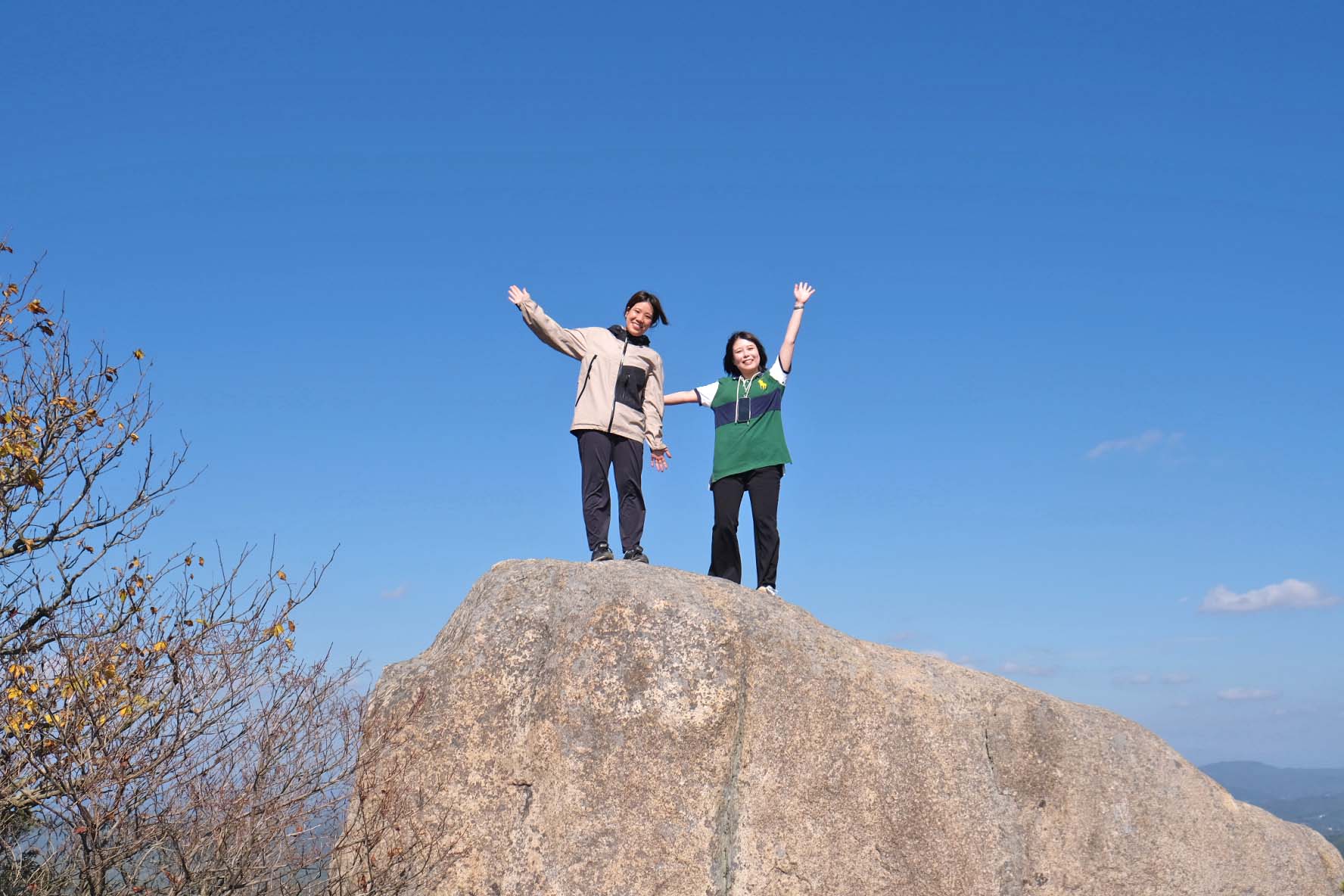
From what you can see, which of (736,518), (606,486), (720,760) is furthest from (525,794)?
(736,518)

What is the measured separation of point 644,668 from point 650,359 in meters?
3.14

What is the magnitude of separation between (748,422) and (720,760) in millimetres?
3519

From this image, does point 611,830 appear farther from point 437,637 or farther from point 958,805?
point 958,805

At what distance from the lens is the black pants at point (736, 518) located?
9.77 m

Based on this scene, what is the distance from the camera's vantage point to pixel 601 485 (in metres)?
9.30

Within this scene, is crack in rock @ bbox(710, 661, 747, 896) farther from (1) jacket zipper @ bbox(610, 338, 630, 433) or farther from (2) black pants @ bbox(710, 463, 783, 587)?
(1) jacket zipper @ bbox(610, 338, 630, 433)

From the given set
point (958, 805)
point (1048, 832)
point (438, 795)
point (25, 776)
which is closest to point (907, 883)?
point (958, 805)

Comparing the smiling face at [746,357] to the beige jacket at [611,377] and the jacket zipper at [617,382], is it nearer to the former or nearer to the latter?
the beige jacket at [611,377]

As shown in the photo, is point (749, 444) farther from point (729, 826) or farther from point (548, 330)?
point (729, 826)

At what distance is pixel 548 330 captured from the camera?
956cm

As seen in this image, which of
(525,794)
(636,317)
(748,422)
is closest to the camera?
(525,794)

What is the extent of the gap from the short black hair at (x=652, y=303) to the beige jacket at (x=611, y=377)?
0.74ft

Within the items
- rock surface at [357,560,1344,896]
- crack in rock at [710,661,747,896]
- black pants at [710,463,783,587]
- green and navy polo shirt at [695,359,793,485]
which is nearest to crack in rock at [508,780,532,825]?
rock surface at [357,560,1344,896]

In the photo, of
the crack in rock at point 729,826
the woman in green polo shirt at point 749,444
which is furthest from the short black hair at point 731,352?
the crack in rock at point 729,826
